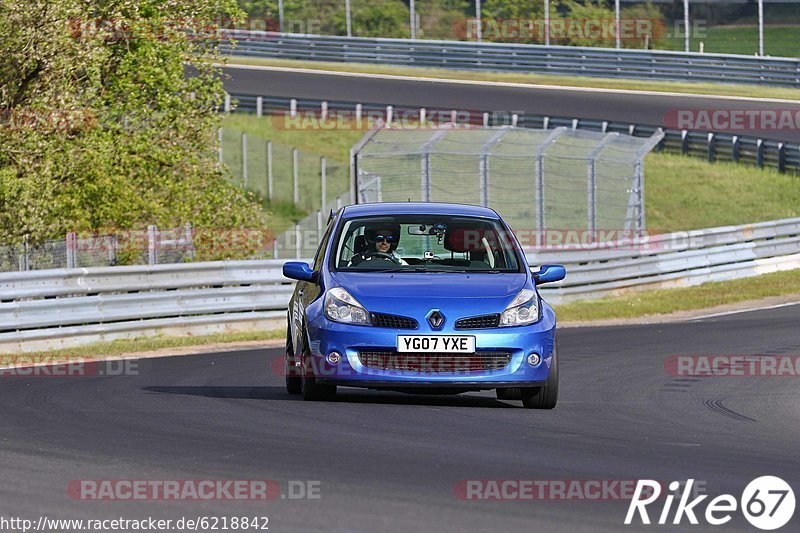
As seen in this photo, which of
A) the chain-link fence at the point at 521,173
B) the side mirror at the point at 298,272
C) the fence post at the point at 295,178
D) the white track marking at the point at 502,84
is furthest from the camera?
the white track marking at the point at 502,84

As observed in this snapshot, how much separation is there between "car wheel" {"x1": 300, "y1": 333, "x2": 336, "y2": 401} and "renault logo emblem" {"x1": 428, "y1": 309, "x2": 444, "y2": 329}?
0.96 meters

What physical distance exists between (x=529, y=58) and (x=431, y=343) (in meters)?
38.7

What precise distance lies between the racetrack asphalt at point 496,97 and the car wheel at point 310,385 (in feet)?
96.4

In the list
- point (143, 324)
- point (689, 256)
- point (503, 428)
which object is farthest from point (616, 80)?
point (503, 428)

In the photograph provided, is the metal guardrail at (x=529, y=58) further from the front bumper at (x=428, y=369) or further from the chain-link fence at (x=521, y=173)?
the front bumper at (x=428, y=369)

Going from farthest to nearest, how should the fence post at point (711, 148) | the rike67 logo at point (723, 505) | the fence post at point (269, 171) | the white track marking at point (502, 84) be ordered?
the white track marking at point (502, 84) → the fence post at point (711, 148) → the fence post at point (269, 171) → the rike67 logo at point (723, 505)

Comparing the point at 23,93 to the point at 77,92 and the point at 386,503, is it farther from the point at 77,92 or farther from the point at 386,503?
the point at 386,503

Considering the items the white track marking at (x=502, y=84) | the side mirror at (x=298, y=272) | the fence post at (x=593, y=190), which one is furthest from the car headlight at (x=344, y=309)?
the white track marking at (x=502, y=84)

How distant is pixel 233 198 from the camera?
26359 millimetres

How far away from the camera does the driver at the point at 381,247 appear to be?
11688mm

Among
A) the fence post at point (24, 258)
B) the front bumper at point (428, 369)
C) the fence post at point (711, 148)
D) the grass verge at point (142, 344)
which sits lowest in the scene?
the grass verge at point (142, 344)

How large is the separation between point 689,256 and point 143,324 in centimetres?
1156

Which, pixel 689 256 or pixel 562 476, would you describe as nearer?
→ pixel 562 476

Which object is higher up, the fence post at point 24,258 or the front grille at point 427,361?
the front grille at point 427,361
